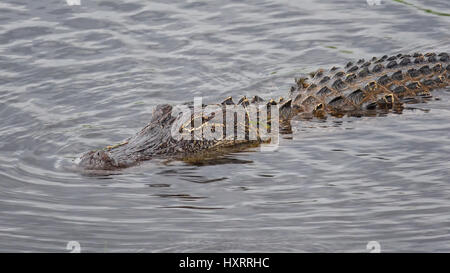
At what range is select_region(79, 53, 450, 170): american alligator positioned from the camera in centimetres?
927

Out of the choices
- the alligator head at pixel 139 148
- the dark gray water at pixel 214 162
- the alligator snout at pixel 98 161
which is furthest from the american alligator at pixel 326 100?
the dark gray water at pixel 214 162

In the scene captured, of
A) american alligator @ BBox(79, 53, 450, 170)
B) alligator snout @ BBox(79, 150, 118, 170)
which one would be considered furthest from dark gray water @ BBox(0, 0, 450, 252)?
american alligator @ BBox(79, 53, 450, 170)

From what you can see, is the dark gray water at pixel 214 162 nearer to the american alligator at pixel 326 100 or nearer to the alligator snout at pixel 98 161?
the alligator snout at pixel 98 161

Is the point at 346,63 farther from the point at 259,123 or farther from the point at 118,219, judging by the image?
the point at 118,219

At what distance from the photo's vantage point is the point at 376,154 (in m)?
9.09

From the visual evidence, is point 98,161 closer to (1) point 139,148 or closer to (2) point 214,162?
(1) point 139,148

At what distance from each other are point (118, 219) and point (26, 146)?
8.58 ft

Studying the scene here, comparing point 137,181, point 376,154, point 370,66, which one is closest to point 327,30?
point 370,66

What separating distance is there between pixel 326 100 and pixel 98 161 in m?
3.72

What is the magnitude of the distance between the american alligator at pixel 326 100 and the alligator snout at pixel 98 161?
0.44ft

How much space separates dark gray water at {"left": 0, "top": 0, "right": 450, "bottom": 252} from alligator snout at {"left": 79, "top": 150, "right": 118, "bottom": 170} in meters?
0.17

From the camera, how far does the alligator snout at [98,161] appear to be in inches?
342

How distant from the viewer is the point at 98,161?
343 inches

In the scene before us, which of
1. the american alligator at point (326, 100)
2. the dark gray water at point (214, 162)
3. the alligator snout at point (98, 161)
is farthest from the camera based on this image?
the american alligator at point (326, 100)
